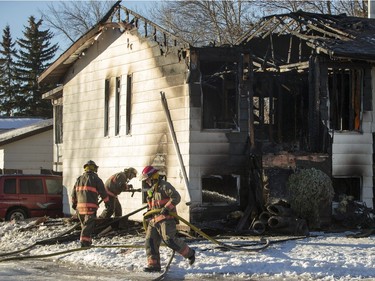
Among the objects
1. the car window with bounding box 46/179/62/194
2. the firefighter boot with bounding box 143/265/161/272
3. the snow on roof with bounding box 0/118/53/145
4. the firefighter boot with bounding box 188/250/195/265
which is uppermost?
the snow on roof with bounding box 0/118/53/145

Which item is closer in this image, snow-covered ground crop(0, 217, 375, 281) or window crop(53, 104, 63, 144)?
snow-covered ground crop(0, 217, 375, 281)

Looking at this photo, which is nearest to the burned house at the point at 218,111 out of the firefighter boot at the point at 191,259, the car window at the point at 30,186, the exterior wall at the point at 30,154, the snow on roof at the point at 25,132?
the car window at the point at 30,186

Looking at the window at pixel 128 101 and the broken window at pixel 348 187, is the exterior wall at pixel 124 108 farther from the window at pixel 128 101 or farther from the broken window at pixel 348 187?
the broken window at pixel 348 187

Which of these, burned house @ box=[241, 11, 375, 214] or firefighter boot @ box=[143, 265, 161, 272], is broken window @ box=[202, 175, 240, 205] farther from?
firefighter boot @ box=[143, 265, 161, 272]

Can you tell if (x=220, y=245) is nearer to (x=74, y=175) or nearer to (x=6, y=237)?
(x=6, y=237)

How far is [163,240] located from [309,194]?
5074 mm

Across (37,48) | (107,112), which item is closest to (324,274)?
(107,112)

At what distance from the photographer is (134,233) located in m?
16.3

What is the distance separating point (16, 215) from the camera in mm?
22328

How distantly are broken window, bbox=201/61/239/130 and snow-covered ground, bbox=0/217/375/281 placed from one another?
12.4ft

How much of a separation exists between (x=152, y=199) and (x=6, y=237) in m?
6.46

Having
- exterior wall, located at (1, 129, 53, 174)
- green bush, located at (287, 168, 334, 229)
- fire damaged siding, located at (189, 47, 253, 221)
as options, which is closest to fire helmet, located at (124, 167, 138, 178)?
fire damaged siding, located at (189, 47, 253, 221)

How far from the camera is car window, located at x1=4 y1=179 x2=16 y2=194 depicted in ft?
73.6

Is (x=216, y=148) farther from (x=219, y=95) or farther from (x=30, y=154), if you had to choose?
(x=30, y=154)
